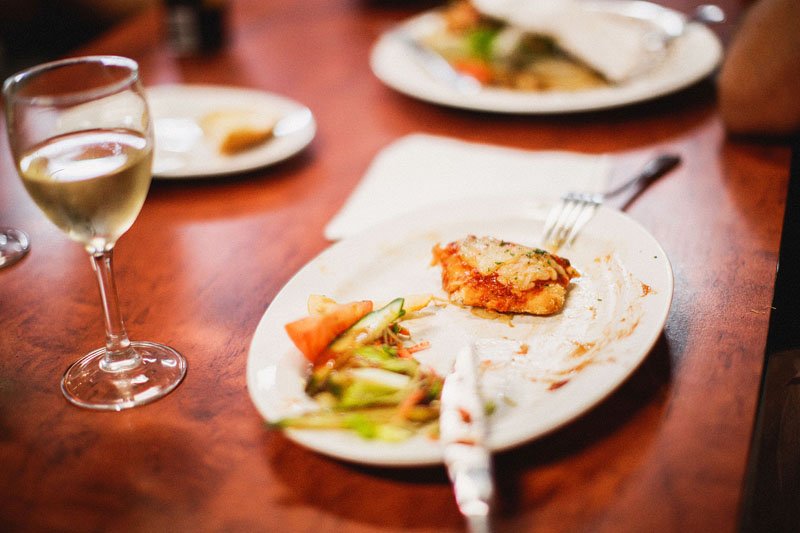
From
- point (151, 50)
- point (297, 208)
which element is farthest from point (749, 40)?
point (151, 50)

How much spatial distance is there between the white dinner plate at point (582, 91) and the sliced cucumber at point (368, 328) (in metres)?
0.94

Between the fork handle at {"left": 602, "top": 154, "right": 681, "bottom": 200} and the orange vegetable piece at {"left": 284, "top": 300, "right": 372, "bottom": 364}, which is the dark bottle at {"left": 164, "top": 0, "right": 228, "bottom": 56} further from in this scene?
the orange vegetable piece at {"left": 284, "top": 300, "right": 372, "bottom": 364}

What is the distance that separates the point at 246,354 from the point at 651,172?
3.06 ft

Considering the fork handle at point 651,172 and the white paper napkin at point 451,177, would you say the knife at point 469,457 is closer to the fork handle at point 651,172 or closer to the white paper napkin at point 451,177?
the white paper napkin at point 451,177

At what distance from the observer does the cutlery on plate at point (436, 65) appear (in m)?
2.03

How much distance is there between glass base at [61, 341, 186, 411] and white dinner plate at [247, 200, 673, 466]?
0.15 metres

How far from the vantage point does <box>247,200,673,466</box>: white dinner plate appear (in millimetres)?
832

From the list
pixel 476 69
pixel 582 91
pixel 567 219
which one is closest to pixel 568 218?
pixel 567 219

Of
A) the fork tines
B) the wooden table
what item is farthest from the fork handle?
the fork tines

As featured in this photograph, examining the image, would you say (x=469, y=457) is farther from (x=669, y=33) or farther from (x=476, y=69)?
(x=669, y=33)

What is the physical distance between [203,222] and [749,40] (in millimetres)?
1265

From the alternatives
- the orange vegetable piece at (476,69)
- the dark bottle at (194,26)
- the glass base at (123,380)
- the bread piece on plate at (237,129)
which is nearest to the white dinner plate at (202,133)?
the bread piece on plate at (237,129)

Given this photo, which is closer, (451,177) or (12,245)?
(12,245)

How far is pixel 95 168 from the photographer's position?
0.91 meters
